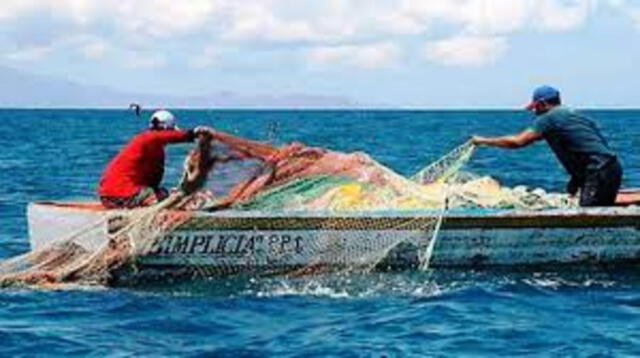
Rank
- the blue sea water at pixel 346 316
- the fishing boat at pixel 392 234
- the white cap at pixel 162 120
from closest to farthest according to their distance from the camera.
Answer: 1. the blue sea water at pixel 346 316
2. the fishing boat at pixel 392 234
3. the white cap at pixel 162 120

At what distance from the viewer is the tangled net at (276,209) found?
1326cm

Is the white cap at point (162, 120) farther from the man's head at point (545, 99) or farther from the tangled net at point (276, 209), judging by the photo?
the man's head at point (545, 99)

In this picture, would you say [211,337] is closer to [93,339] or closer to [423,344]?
[93,339]

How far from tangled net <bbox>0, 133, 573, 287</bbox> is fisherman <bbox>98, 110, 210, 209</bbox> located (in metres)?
0.34

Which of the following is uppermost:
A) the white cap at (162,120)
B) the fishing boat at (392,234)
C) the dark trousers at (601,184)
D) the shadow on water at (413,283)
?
the white cap at (162,120)

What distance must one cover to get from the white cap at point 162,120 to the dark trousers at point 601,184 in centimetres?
448

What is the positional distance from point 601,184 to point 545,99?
3.53 feet

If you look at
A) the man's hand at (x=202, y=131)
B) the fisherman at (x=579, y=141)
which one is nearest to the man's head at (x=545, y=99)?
the fisherman at (x=579, y=141)

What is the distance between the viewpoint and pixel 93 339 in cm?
1071

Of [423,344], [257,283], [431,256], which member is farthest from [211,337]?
[431,256]

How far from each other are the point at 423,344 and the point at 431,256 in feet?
10.6

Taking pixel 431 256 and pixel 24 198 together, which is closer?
pixel 431 256

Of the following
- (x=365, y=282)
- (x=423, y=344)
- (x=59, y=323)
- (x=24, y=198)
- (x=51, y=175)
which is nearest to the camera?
(x=423, y=344)

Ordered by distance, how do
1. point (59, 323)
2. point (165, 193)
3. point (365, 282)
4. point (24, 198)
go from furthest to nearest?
point (24, 198) < point (165, 193) < point (365, 282) < point (59, 323)
